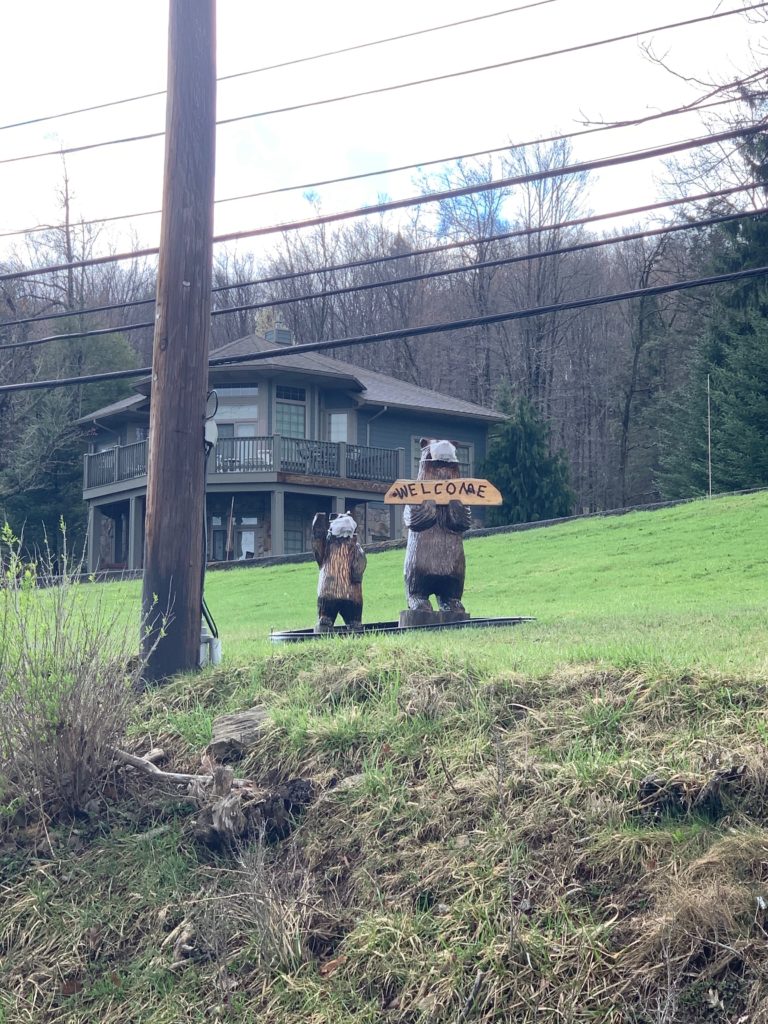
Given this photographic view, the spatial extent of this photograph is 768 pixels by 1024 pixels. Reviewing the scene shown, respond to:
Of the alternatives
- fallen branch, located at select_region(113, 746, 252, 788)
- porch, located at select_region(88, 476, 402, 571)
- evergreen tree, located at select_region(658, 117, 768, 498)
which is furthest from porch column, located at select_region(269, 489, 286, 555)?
fallen branch, located at select_region(113, 746, 252, 788)

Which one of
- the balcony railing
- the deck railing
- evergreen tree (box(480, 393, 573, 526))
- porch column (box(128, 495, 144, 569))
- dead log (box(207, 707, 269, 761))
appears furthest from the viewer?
evergreen tree (box(480, 393, 573, 526))

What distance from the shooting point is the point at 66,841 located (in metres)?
6.81

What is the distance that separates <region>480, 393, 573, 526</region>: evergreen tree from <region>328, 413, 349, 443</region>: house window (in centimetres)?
417

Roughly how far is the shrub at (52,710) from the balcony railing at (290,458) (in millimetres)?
20960

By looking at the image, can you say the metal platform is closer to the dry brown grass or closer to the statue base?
the statue base

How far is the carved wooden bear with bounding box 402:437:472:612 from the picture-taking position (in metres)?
10.6

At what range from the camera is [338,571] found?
10.6 meters

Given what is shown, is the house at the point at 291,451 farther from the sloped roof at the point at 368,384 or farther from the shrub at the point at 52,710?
the shrub at the point at 52,710

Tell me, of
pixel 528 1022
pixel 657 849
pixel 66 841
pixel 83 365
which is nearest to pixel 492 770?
pixel 657 849

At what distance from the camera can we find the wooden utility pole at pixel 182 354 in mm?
8891

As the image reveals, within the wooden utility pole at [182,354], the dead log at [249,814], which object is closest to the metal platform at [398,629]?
the wooden utility pole at [182,354]

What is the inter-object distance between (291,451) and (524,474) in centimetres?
703

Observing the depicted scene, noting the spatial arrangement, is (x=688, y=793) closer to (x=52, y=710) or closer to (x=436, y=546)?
(x=52, y=710)

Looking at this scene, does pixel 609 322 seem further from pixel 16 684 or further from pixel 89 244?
pixel 16 684
